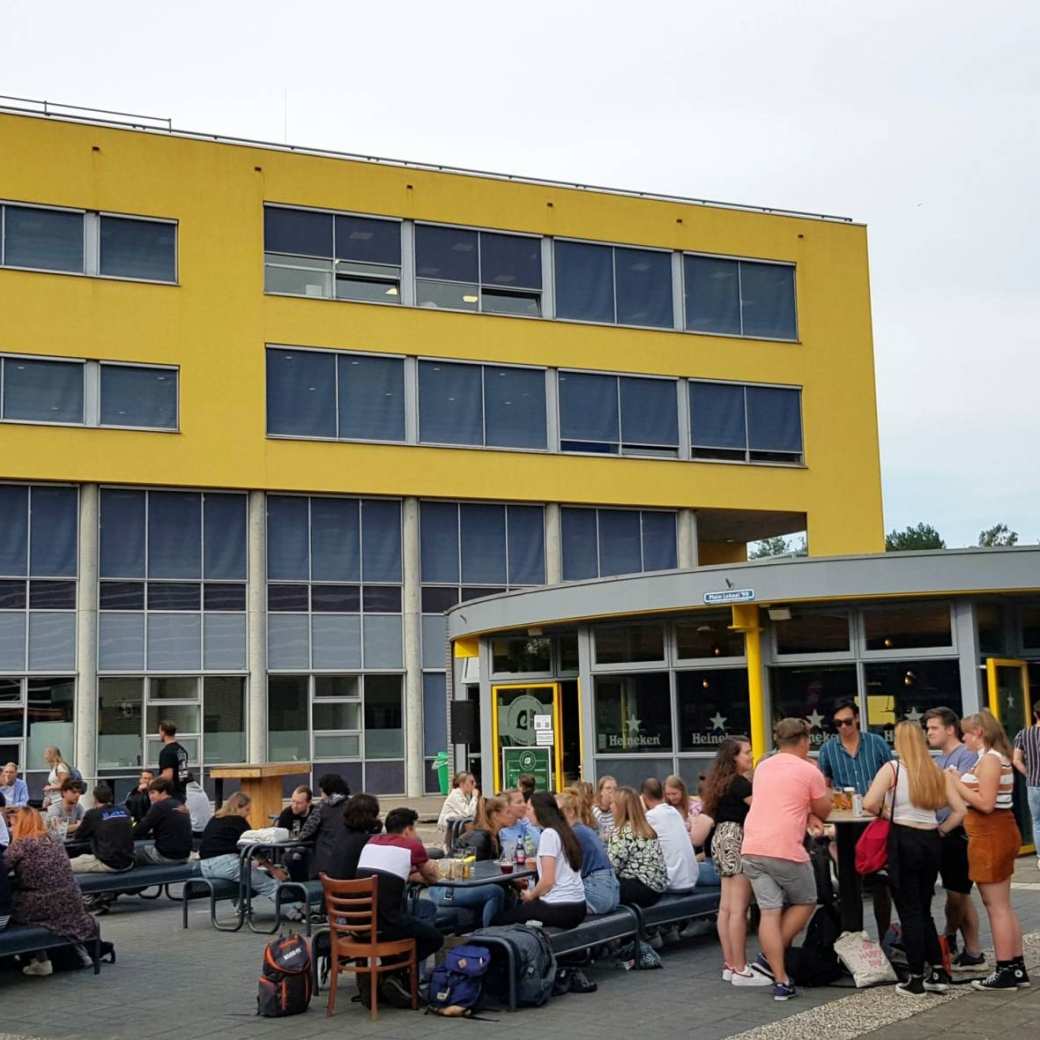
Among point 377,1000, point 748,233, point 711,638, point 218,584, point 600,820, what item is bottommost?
point 377,1000

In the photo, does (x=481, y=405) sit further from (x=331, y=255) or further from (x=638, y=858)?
(x=638, y=858)

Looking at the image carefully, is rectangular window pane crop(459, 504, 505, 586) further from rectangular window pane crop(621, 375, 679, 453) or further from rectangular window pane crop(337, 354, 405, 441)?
rectangular window pane crop(621, 375, 679, 453)

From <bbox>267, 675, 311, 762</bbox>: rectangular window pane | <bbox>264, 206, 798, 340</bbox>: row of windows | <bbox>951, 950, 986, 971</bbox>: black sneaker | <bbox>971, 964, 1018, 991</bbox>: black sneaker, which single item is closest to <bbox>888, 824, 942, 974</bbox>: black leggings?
<bbox>971, 964, 1018, 991</bbox>: black sneaker

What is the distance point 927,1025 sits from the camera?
851 cm

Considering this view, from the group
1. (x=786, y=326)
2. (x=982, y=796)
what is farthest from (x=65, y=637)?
(x=982, y=796)

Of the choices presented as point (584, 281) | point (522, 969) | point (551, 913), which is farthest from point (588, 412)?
point (522, 969)

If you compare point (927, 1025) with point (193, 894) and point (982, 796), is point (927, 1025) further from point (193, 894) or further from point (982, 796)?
point (193, 894)

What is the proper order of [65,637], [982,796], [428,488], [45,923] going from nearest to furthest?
[982,796] < [45,923] < [65,637] < [428,488]

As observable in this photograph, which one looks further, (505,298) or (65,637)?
(505,298)

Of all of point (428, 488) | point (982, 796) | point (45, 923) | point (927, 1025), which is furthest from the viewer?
point (428, 488)

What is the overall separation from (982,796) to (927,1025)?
150cm

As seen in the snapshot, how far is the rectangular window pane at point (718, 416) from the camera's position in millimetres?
→ 36312

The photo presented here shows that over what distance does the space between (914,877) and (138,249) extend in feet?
86.3

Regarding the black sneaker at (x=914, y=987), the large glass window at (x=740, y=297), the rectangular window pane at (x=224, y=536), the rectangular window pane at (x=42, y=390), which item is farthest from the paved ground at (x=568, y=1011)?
the large glass window at (x=740, y=297)
